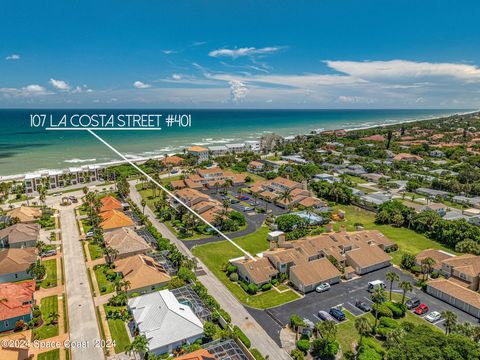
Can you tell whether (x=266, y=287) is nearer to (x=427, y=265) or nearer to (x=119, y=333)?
(x=119, y=333)

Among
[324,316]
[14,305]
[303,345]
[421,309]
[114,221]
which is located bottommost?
[324,316]

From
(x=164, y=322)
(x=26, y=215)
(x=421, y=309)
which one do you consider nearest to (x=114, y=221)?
(x=26, y=215)

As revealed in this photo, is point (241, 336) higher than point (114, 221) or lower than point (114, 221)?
lower

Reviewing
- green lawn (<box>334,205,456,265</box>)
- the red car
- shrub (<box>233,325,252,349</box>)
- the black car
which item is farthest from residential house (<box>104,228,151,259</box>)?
the red car

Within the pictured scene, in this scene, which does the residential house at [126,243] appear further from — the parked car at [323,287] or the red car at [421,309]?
the red car at [421,309]

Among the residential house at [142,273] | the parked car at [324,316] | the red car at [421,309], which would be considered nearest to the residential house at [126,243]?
the residential house at [142,273]

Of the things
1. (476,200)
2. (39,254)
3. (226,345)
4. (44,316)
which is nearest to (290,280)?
(226,345)
